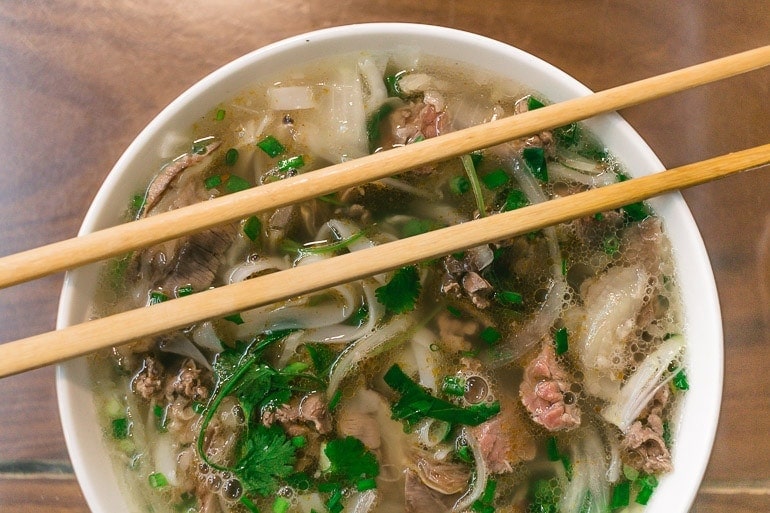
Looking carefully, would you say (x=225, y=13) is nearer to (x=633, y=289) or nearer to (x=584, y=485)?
(x=633, y=289)

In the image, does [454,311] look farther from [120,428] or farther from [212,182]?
[120,428]

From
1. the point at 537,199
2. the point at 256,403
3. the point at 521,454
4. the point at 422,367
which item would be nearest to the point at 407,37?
the point at 537,199

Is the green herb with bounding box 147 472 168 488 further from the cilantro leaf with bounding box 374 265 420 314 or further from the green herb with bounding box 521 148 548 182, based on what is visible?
the green herb with bounding box 521 148 548 182

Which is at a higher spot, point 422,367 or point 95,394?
point 422,367

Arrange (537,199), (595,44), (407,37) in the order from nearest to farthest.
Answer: (407,37) < (537,199) < (595,44)

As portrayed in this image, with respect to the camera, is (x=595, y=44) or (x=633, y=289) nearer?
(x=633, y=289)

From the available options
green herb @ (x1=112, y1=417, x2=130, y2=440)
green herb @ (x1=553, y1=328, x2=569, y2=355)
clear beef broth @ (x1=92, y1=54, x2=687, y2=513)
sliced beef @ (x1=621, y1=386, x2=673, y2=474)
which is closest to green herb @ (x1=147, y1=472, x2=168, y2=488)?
clear beef broth @ (x1=92, y1=54, x2=687, y2=513)

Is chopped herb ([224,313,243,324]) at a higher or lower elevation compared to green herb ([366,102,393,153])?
lower

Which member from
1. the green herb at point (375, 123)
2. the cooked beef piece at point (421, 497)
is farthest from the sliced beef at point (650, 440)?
the green herb at point (375, 123)
